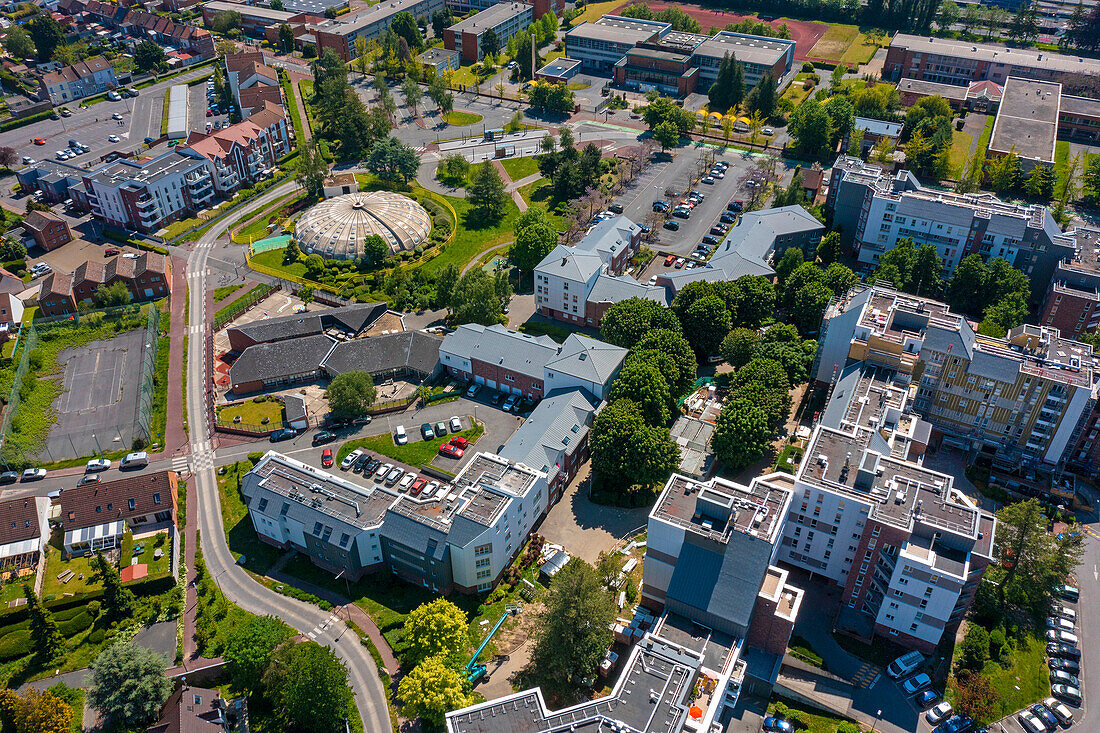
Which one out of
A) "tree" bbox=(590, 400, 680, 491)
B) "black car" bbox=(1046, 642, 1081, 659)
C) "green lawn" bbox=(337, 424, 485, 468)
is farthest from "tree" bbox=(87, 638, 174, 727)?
"black car" bbox=(1046, 642, 1081, 659)

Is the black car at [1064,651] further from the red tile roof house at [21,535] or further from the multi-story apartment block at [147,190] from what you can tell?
the multi-story apartment block at [147,190]

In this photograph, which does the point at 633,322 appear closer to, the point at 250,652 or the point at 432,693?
the point at 432,693

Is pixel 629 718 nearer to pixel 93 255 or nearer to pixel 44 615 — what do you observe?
pixel 44 615

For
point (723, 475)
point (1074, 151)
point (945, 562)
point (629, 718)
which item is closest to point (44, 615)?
point (629, 718)

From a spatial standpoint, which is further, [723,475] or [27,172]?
[27,172]

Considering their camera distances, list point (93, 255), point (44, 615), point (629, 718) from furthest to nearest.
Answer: point (93, 255), point (44, 615), point (629, 718)

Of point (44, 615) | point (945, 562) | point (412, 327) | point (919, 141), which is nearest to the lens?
point (945, 562)
